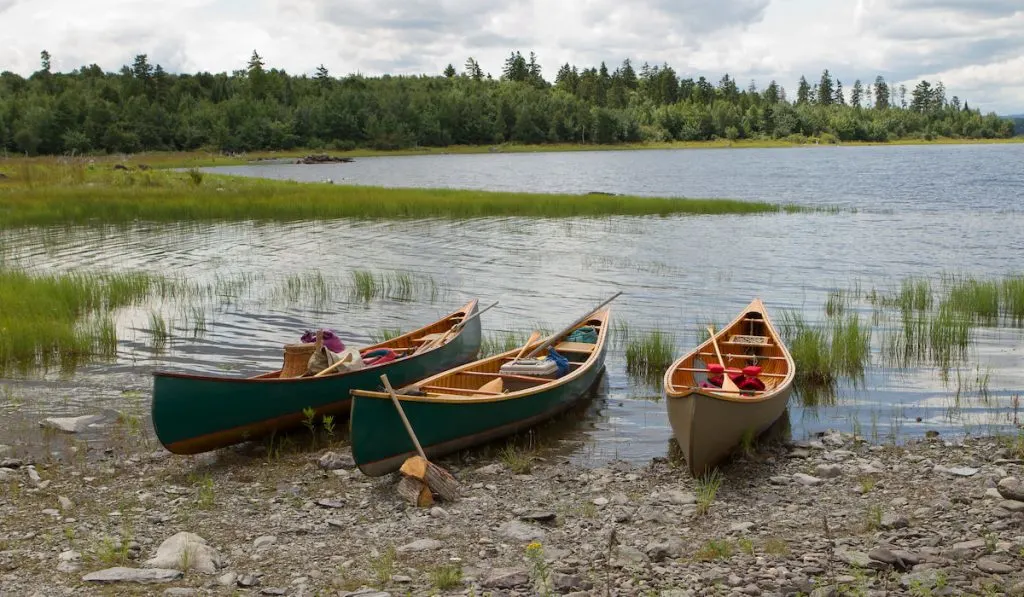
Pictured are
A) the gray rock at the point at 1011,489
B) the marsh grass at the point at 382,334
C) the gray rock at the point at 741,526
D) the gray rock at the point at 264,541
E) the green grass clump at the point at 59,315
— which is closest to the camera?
the gray rock at the point at 264,541

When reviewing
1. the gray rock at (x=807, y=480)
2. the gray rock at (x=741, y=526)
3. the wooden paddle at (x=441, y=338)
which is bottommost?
the gray rock at (x=807, y=480)

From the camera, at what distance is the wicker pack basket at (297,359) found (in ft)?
41.1

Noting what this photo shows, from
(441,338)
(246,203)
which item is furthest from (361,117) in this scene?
(441,338)

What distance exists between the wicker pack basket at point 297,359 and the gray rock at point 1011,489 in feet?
27.3

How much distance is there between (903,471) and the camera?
32.8 ft

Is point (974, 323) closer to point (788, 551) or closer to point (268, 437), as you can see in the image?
point (788, 551)

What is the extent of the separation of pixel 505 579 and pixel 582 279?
713 inches

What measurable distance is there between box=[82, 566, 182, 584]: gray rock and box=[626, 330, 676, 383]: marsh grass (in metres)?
9.06

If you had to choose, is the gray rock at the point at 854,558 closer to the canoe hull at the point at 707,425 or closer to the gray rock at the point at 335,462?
the canoe hull at the point at 707,425

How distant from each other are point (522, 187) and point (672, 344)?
52.0 m

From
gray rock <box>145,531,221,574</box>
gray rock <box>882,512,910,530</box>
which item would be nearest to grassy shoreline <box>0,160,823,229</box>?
gray rock <box>145,531,221,574</box>

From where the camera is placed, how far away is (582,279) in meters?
24.9

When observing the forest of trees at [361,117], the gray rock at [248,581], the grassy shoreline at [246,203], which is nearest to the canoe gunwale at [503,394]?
the gray rock at [248,581]

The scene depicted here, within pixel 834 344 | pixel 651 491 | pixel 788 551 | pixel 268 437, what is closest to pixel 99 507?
pixel 268 437
